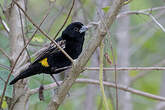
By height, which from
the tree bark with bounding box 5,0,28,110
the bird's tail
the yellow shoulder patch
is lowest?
the bird's tail

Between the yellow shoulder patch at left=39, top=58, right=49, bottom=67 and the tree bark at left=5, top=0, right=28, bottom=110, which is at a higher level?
the tree bark at left=5, top=0, right=28, bottom=110

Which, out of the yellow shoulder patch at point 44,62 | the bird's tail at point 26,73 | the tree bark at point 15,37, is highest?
the tree bark at point 15,37

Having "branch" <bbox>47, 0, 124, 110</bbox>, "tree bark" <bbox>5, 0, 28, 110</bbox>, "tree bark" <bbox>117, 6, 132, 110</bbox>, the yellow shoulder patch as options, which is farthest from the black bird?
"tree bark" <bbox>117, 6, 132, 110</bbox>

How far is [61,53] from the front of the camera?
11.4 ft

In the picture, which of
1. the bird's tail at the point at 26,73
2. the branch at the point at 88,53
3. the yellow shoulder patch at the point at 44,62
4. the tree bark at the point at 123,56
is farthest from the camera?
the tree bark at the point at 123,56

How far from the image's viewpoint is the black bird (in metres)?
3.37

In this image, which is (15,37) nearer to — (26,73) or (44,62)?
(26,73)

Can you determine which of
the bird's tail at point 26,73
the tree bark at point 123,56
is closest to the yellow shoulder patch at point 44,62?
the bird's tail at point 26,73

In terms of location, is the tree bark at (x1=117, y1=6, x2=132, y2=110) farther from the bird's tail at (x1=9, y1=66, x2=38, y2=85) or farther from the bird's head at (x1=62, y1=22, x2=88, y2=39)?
the bird's tail at (x1=9, y1=66, x2=38, y2=85)

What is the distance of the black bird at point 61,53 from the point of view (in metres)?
3.37

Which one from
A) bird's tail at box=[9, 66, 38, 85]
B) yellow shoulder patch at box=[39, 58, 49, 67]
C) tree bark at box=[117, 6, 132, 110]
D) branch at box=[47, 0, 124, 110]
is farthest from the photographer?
tree bark at box=[117, 6, 132, 110]

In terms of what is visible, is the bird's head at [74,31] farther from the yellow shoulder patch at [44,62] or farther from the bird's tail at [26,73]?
the bird's tail at [26,73]

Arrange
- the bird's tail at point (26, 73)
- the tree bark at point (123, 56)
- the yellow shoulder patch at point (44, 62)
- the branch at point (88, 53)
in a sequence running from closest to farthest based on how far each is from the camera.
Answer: the branch at point (88, 53) < the bird's tail at point (26, 73) < the yellow shoulder patch at point (44, 62) < the tree bark at point (123, 56)

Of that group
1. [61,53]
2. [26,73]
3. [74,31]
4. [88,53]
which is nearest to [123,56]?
[74,31]
